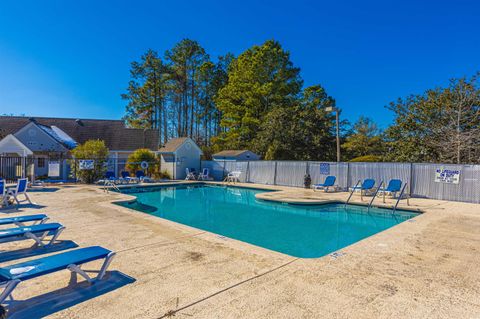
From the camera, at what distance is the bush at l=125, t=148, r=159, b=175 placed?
2028 centimetres

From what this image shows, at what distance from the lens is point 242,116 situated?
103 ft

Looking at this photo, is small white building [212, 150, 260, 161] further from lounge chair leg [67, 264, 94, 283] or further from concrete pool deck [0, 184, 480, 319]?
lounge chair leg [67, 264, 94, 283]

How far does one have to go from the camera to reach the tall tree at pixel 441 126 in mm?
16500

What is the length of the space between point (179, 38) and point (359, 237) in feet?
110

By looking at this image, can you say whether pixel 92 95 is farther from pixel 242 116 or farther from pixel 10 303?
pixel 10 303

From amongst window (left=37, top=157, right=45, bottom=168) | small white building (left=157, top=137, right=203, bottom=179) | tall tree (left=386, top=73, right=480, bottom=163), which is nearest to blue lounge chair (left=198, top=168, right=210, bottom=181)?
small white building (left=157, top=137, right=203, bottom=179)

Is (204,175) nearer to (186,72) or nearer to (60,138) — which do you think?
(60,138)

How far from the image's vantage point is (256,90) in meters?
29.7

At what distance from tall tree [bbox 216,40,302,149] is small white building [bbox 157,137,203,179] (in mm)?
8179

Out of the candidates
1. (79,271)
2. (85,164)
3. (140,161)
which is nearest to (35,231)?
(79,271)

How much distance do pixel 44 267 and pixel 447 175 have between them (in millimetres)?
13796

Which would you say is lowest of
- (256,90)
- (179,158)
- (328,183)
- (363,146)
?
(328,183)

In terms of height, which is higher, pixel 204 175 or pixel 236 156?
pixel 236 156

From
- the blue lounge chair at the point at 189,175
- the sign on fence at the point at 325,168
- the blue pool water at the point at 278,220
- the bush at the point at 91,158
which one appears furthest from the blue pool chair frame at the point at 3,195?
the sign on fence at the point at 325,168
